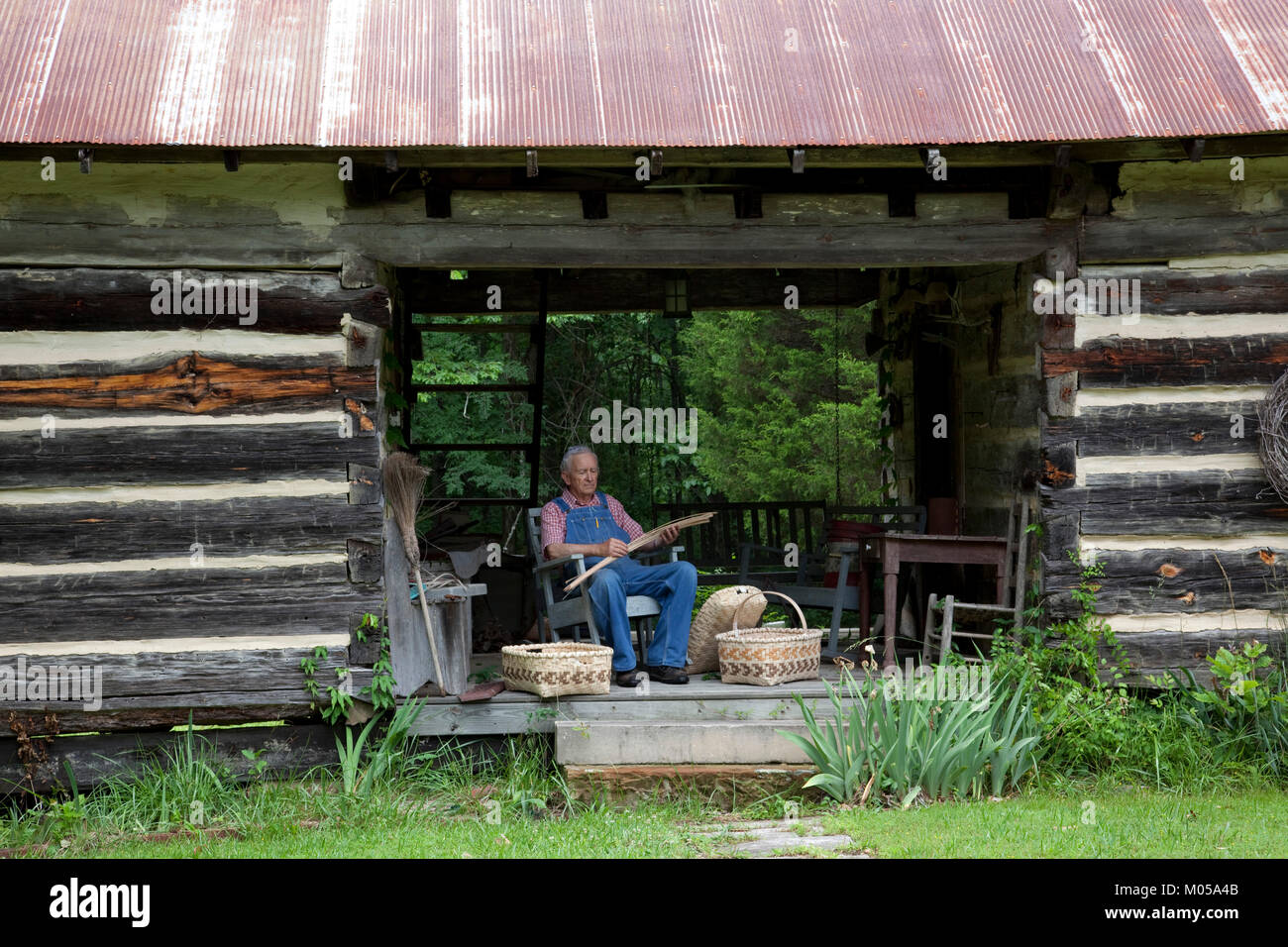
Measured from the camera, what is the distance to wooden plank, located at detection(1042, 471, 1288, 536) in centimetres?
636

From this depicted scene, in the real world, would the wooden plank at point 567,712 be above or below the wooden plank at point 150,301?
below

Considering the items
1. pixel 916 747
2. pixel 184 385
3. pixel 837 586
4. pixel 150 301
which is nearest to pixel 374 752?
pixel 184 385

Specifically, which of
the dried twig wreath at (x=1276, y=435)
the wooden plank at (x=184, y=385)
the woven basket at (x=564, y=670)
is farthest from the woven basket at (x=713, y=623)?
the dried twig wreath at (x=1276, y=435)

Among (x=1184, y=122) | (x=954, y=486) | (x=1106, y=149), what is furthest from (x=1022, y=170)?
(x=954, y=486)

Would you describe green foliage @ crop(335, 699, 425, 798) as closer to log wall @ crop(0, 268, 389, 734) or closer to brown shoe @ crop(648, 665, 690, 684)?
log wall @ crop(0, 268, 389, 734)

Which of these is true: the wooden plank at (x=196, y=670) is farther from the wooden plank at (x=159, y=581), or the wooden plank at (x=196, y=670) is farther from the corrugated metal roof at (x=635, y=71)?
the corrugated metal roof at (x=635, y=71)

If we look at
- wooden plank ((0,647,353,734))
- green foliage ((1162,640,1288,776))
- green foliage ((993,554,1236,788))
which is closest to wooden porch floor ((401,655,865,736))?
wooden plank ((0,647,353,734))

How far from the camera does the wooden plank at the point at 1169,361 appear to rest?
250 inches

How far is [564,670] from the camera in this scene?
245 inches

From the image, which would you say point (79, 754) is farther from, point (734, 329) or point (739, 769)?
point (734, 329)

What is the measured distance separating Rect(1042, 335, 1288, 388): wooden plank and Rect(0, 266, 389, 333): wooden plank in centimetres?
376

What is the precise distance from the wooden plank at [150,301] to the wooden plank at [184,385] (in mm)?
200

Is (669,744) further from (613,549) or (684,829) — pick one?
(613,549)

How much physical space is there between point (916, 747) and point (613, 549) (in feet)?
6.53
